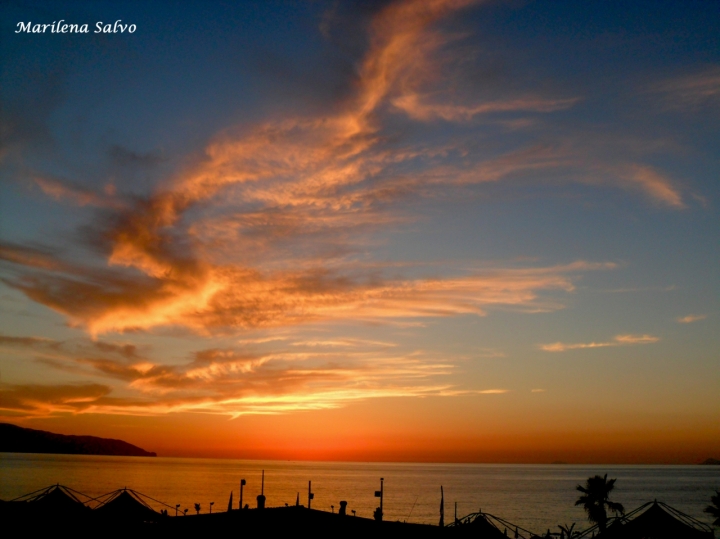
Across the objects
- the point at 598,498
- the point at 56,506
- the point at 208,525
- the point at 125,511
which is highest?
the point at 56,506

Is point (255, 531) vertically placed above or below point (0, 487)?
above

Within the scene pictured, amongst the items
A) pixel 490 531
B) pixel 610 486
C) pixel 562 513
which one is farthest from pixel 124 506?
pixel 562 513

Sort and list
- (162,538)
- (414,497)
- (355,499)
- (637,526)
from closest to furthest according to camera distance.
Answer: (162,538)
(637,526)
(355,499)
(414,497)

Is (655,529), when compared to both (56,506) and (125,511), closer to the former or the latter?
(125,511)

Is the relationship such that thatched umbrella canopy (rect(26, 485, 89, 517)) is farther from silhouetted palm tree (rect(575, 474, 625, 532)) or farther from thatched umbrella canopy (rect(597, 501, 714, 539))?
silhouetted palm tree (rect(575, 474, 625, 532))

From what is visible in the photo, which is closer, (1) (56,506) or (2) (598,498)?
(1) (56,506)

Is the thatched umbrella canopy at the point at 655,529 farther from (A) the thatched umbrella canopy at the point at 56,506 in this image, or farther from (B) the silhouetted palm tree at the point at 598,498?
(A) the thatched umbrella canopy at the point at 56,506

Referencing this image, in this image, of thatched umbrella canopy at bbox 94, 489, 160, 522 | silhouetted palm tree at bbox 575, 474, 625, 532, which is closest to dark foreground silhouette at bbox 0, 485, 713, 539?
thatched umbrella canopy at bbox 94, 489, 160, 522

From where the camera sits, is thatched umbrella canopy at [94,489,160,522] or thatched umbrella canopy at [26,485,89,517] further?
thatched umbrella canopy at [94,489,160,522]

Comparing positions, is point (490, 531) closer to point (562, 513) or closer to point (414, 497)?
point (562, 513)

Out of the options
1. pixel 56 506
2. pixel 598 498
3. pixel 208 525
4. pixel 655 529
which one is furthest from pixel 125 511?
pixel 598 498

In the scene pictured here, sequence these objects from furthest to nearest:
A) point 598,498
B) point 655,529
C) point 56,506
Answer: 1. point 598,498
2. point 655,529
3. point 56,506

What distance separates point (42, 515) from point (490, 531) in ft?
93.2

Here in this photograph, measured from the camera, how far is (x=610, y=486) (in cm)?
5744
